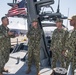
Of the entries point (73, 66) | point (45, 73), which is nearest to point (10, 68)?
point (45, 73)

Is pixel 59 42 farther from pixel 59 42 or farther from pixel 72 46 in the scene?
pixel 72 46

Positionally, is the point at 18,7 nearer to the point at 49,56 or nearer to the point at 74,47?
the point at 49,56

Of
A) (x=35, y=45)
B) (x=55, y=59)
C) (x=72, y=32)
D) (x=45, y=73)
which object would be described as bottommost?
(x=45, y=73)

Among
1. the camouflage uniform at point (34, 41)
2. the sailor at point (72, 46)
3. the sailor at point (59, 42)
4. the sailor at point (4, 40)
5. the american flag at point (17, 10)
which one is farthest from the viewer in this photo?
the american flag at point (17, 10)

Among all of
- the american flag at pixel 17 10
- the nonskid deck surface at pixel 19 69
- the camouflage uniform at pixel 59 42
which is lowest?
the nonskid deck surface at pixel 19 69

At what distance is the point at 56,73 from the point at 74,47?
0.73 m

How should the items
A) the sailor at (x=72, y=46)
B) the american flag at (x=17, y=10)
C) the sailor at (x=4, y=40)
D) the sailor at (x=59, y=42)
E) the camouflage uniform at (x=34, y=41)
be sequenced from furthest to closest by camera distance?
the american flag at (x=17, y=10), the camouflage uniform at (x=34, y=41), the sailor at (x=59, y=42), the sailor at (x=4, y=40), the sailor at (x=72, y=46)

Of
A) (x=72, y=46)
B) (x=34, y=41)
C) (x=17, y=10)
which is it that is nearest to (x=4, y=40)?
(x=34, y=41)

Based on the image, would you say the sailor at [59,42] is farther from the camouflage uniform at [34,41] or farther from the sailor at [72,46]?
the sailor at [72,46]

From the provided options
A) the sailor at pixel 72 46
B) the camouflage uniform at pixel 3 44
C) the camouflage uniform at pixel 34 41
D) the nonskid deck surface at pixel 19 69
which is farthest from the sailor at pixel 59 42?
the camouflage uniform at pixel 3 44

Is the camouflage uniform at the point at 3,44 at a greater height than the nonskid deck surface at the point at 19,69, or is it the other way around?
the camouflage uniform at the point at 3,44

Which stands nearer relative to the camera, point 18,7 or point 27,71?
point 27,71

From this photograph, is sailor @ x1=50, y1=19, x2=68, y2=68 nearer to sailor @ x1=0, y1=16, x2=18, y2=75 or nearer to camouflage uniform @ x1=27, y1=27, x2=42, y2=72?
camouflage uniform @ x1=27, y1=27, x2=42, y2=72

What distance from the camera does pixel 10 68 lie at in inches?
243
